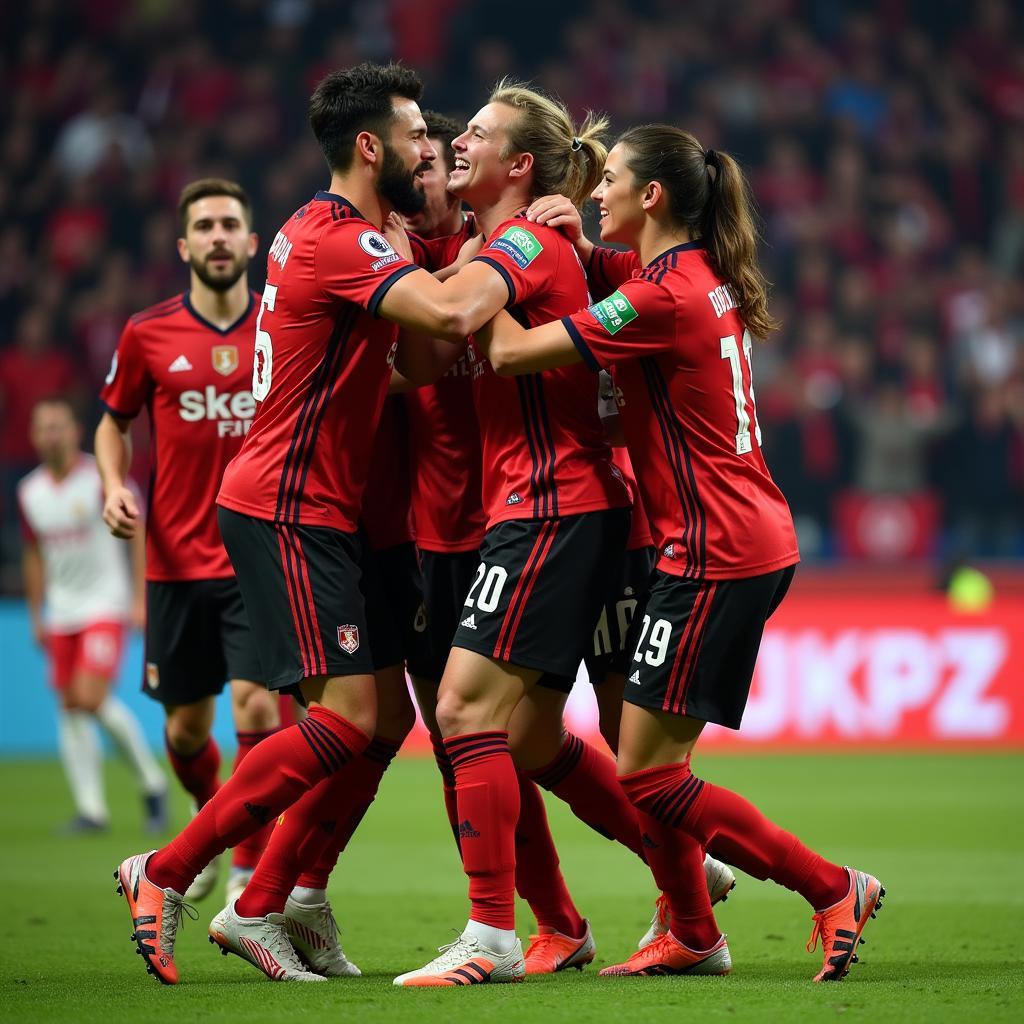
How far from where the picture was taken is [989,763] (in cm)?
1126

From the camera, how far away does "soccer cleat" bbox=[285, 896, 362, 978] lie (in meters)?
4.91

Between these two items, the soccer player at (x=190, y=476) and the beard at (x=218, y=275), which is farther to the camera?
the beard at (x=218, y=275)

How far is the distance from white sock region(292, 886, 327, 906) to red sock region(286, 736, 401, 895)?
1.0 inches

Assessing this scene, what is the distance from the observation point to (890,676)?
11742 millimetres

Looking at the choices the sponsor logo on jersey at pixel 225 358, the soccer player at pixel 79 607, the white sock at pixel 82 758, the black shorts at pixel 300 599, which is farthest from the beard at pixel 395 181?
the white sock at pixel 82 758

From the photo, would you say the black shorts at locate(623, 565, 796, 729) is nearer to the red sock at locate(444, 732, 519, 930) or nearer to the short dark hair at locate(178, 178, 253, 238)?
the red sock at locate(444, 732, 519, 930)

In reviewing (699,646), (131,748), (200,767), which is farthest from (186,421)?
(131,748)

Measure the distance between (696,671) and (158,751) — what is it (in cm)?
890

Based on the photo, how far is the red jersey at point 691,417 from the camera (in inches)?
178

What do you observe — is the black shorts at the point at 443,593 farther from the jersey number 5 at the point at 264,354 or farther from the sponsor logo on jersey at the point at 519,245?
the sponsor logo on jersey at the point at 519,245

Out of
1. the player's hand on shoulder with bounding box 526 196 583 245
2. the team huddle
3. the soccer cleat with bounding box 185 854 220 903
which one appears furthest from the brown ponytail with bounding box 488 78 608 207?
the soccer cleat with bounding box 185 854 220 903

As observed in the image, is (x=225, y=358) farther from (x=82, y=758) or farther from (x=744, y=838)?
(x=82, y=758)

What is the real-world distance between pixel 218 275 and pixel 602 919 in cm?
290

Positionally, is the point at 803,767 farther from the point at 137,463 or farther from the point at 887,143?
the point at 887,143
